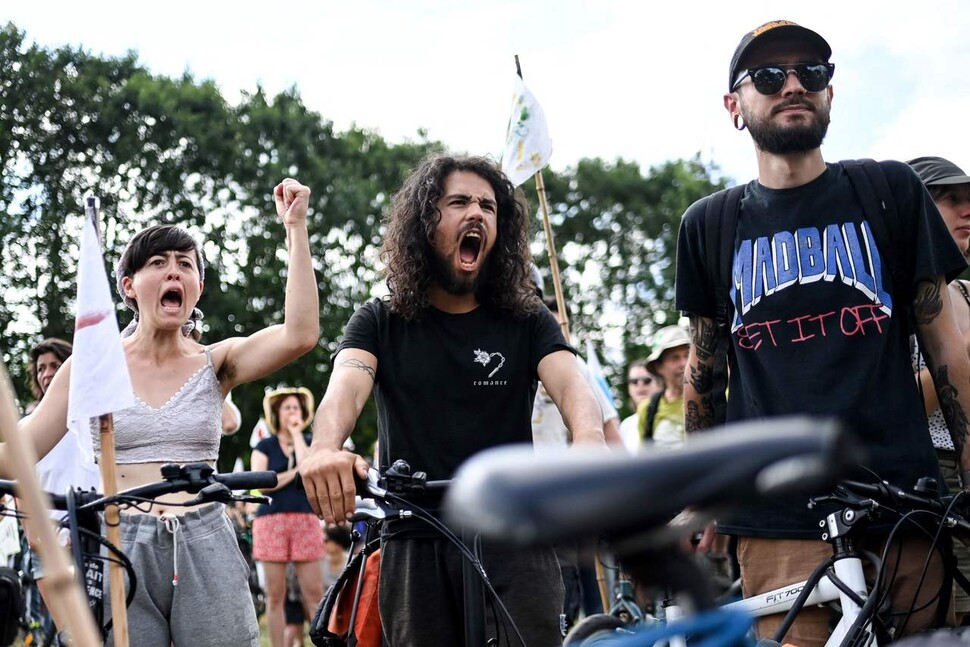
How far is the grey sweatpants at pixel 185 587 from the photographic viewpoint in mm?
4074

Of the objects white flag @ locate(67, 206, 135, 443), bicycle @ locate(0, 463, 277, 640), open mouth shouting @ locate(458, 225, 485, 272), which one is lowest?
bicycle @ locate(0, 463, 277, 640)

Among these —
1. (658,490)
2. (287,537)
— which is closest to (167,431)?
(658,490)

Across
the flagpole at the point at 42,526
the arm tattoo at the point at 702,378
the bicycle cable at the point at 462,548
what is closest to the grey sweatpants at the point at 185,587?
the bicycle cable at the point at 462,548

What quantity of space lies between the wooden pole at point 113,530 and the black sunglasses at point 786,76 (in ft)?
7.86

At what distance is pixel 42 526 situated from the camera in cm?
183

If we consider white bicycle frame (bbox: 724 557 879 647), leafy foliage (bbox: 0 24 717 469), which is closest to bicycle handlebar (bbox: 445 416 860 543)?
white bicycle frame (bbox: 724 557 879 647)

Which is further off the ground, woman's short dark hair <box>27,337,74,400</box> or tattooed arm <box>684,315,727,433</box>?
woman's short dark hair <box>27,337,74,400</box>

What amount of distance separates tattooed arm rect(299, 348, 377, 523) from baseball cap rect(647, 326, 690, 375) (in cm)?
488

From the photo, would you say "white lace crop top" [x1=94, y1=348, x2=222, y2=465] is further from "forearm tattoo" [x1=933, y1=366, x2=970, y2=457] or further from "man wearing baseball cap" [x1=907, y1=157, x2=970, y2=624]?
"man wearing baseball cap" [x1=907, y1=157, x2=970, y2=624]

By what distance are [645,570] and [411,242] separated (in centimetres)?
278

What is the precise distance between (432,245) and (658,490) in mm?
2883

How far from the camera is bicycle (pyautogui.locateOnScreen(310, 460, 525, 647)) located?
331 centimetres

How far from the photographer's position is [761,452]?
142 cm

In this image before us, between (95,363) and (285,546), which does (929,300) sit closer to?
(95,363)
